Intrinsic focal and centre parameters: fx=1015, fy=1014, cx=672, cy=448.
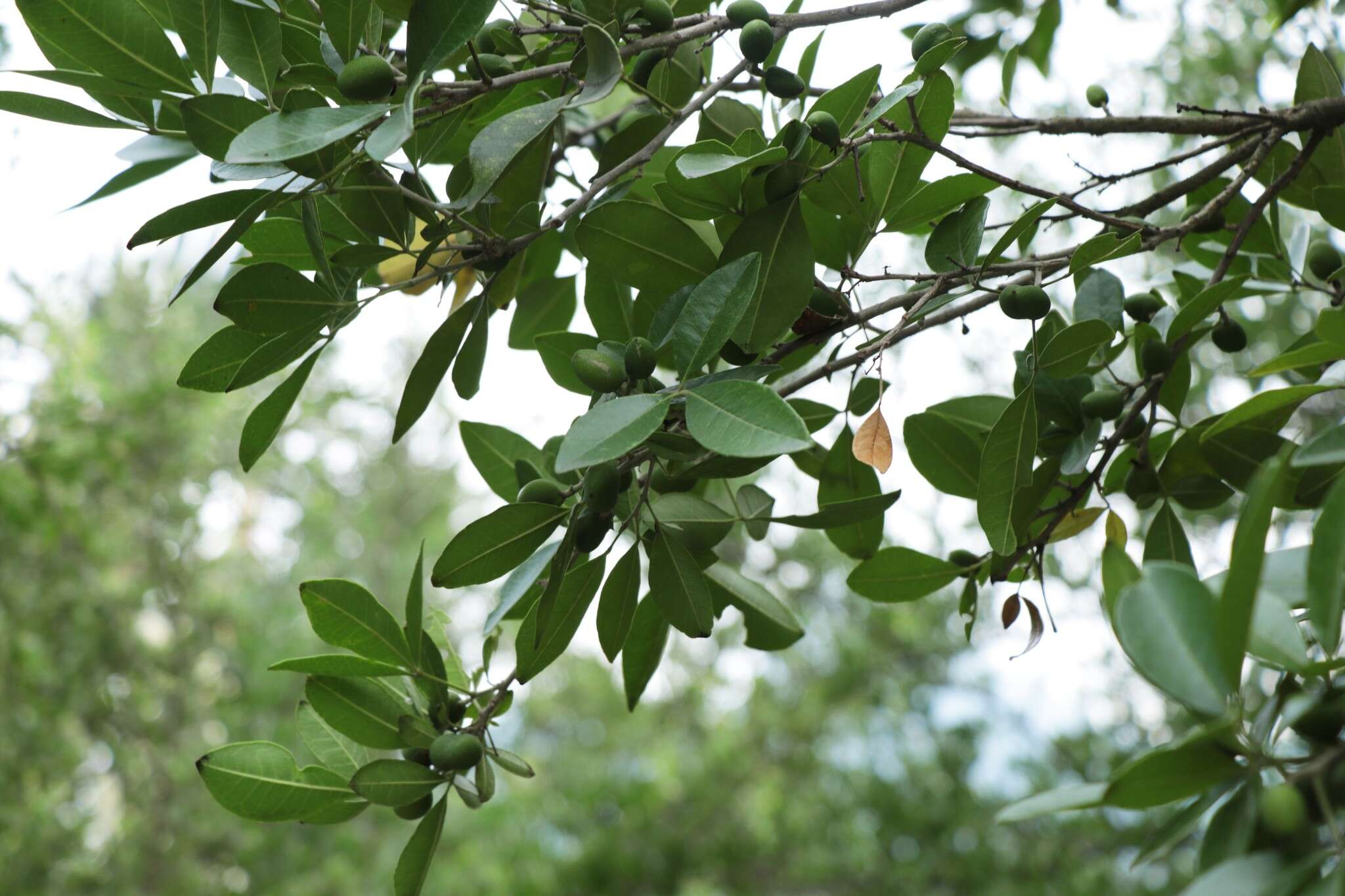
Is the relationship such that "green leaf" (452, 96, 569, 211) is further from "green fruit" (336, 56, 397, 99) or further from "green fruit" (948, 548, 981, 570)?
"green fruit" (948, 548, 981, 570)

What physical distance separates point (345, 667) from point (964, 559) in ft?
1.54

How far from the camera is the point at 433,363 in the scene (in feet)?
2.35

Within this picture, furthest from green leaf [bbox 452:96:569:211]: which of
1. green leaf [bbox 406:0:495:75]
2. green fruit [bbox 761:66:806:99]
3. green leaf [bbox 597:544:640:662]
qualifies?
green leaf [bbox 597:544:640:662]

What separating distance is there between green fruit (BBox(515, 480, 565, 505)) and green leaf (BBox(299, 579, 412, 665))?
0.12 m

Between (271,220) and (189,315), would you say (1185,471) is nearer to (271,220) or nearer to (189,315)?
(271,220)

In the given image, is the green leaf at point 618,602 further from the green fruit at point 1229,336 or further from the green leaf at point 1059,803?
the green fruit at point 1229,336

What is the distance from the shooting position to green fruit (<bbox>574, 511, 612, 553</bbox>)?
610mm

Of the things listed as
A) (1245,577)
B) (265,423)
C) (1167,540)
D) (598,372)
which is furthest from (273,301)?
(1167,540)

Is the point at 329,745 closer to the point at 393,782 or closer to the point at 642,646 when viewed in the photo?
the point at 393,782

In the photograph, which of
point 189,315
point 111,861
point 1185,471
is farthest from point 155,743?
point 1185,471

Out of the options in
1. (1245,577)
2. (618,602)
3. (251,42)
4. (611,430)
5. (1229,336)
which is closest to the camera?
(1245,577)

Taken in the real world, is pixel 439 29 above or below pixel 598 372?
above

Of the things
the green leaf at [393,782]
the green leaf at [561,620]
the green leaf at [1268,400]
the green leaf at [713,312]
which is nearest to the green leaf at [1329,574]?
the green leaf at [1268,400]

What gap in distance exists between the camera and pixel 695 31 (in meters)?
0.68
